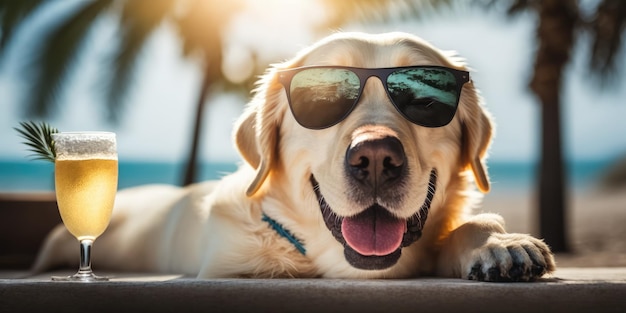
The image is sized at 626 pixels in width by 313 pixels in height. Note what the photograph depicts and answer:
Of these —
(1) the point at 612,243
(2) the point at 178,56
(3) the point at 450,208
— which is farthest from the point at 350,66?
(2) the point at 178,56

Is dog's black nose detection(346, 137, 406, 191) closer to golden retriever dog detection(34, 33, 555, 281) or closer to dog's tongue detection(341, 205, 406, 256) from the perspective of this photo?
golden retriever dog detection(34, 33, 555, 281)

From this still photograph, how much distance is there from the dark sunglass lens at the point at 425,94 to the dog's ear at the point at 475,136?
209mm

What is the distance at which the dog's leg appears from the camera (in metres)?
2.46

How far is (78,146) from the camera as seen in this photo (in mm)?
2756

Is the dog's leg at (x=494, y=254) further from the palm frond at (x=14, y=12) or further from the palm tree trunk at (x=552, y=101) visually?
the palm frond at (x=14, y=12)

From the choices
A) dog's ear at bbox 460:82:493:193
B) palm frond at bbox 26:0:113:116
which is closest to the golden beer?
dog's ear at bbox 460:82:493:193

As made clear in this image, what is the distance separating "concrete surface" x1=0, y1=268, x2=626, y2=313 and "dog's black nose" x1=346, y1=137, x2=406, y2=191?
421 mm

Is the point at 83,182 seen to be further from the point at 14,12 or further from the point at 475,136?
the point at 14,12

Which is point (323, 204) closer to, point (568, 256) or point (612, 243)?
point (568, 256)

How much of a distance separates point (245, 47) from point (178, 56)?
1.73 m

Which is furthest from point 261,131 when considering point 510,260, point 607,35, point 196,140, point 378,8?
point 196,140

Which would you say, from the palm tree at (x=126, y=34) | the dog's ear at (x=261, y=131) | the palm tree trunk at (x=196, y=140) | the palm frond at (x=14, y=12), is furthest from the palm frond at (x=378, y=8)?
the dog's ear at (x=261, y=131)

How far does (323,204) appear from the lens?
9.55 ft

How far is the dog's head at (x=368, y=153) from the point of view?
8.61ft
